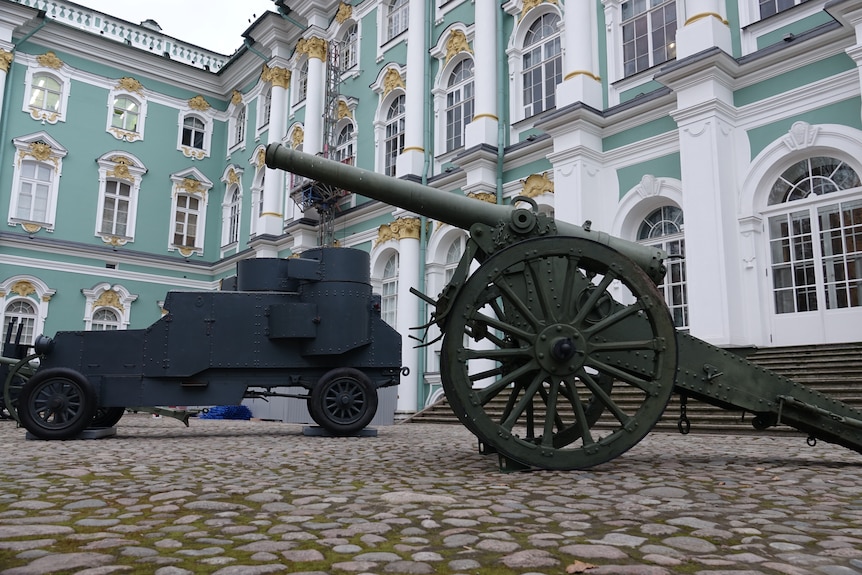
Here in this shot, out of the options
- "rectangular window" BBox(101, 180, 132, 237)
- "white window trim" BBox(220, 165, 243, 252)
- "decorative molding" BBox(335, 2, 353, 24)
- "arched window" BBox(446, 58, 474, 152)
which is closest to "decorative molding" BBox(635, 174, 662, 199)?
"arched window" BBox(446, 58, 474, 152)

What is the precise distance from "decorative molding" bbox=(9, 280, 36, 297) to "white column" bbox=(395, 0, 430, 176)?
45.4 ft

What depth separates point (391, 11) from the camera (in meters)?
19.9

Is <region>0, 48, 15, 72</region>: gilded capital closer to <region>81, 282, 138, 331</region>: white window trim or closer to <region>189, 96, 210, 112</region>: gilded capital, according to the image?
<region>189, 96, 210, 112</region>: gilded capital

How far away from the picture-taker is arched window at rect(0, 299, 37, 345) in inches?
894

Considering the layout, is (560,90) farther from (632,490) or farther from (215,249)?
(215,249)

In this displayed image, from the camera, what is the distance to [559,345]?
4.33 metres

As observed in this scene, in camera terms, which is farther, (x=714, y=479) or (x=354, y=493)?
(x=714, y=479)

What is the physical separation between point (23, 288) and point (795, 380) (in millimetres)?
23146

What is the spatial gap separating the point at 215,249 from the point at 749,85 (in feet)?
71.1

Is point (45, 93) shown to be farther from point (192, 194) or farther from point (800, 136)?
point (800, 136)

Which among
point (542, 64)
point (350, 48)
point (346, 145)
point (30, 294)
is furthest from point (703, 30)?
point (30, 294)

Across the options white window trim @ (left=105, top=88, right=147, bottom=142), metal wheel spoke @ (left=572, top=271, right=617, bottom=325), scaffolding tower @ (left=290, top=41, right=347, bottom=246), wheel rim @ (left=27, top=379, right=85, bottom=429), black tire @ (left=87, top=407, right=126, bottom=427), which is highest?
white window trim @ (left=105, top=88, right=147, bottom=142)

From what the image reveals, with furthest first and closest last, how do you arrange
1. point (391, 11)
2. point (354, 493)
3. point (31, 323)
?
1. point (31, 323)
2. point (391, 11)
3. point (354, 493)

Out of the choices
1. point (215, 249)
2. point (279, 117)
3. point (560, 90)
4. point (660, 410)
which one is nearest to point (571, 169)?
point (560, 90)
